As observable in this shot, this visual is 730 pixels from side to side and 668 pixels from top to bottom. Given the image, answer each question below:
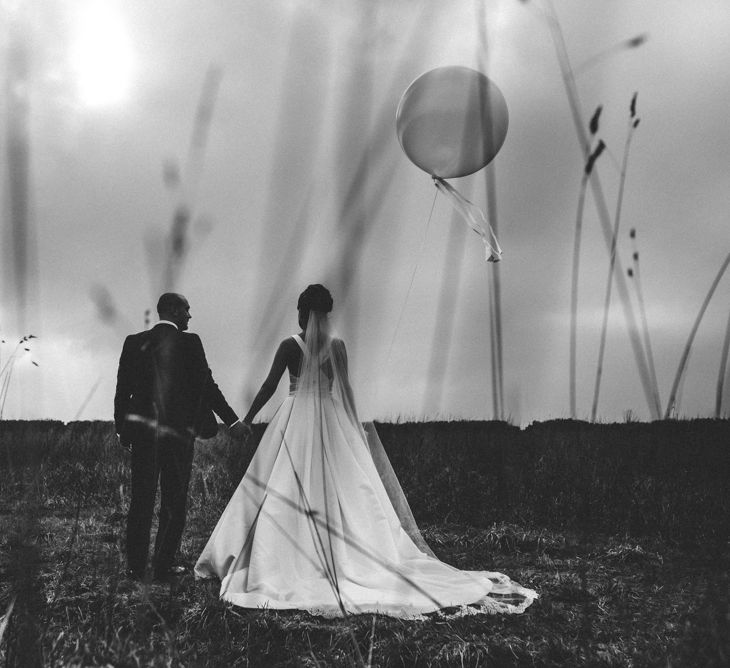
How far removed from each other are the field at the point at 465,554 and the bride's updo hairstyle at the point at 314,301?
156cm

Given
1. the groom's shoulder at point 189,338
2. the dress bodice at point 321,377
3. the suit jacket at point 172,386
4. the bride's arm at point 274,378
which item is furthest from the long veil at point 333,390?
the groom's shoulder at point 189,338

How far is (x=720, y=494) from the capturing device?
6.34 m

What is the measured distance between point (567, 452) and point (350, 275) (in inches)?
284

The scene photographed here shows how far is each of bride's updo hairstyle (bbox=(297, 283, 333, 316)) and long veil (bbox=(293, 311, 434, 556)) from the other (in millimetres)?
44

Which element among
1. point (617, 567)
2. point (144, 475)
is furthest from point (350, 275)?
point (617, 567)

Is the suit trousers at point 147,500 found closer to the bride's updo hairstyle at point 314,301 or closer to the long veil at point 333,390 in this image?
the long veil at point 333,390

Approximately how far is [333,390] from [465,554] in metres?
2.02

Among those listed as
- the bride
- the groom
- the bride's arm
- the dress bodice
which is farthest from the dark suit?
the dress bodice

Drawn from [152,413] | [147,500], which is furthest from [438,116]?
[147,500]

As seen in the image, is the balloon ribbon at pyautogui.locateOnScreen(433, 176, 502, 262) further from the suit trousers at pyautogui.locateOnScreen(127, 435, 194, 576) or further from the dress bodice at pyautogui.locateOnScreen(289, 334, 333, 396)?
the suit trousers at pyautogui.locateOnScreen(127, 435, 194, 576)

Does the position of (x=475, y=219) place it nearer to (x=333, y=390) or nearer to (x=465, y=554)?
(x=333, y=390)

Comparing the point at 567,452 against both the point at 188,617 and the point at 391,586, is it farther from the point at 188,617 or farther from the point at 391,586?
the point at 188,617

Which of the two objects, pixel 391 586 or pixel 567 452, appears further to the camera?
pixel 567 452

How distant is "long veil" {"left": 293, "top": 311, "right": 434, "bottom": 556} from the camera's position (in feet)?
13.0
